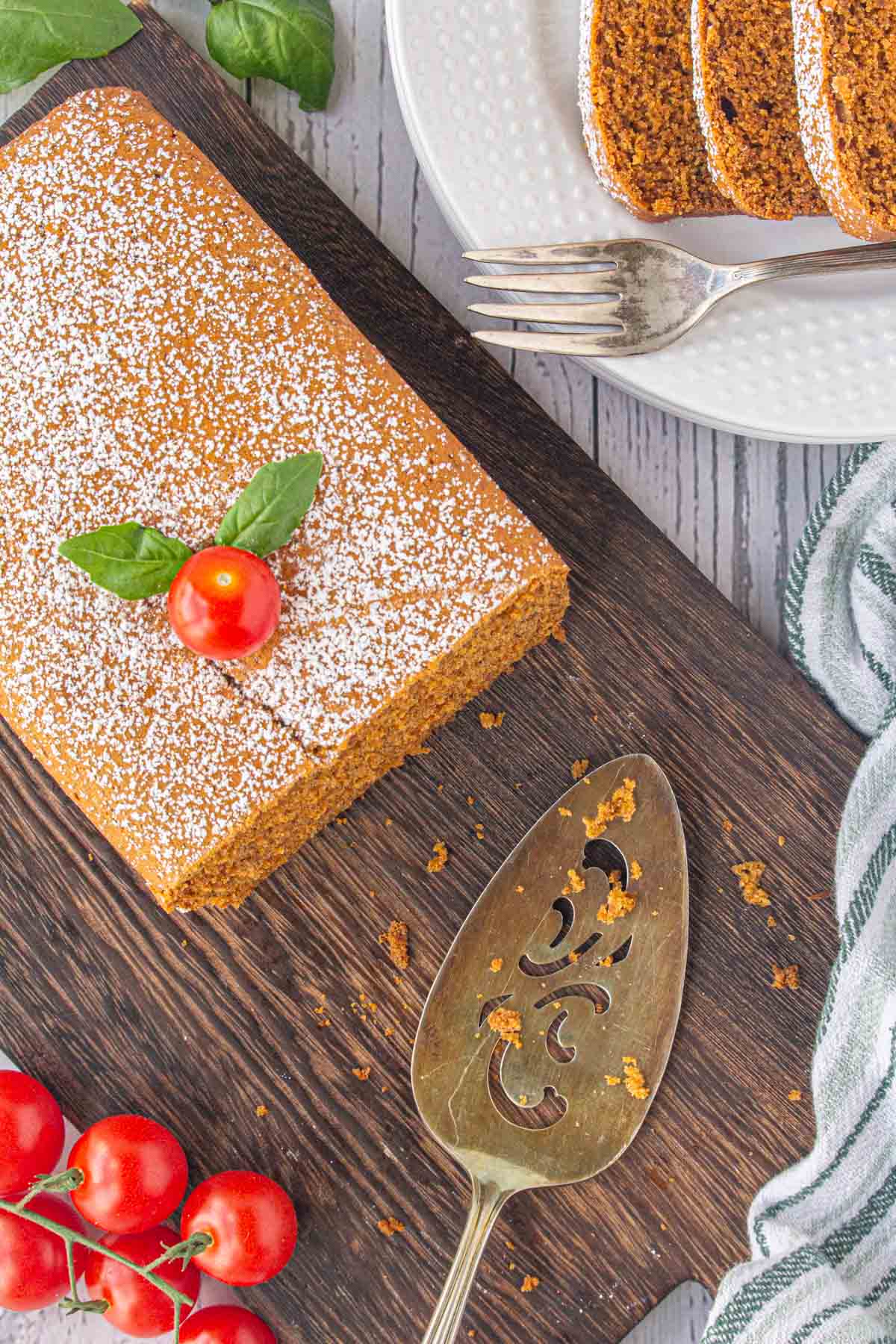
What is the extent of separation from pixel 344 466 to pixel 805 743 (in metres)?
1.24

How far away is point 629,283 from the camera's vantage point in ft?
7.95

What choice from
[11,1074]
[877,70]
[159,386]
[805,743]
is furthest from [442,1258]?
[877,70]

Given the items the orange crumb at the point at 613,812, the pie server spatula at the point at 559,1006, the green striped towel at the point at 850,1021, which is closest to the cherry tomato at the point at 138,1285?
the pie server spatula at the point at 559,1006

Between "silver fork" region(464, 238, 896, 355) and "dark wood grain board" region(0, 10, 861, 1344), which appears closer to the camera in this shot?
"silver fork" region(464, 238, 896, 355)

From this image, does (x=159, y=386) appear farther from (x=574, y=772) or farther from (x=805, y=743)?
(x=805, y=743)

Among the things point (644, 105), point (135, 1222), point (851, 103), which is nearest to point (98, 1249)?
point (135, 1222)

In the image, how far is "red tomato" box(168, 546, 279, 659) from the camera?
208 centimetres

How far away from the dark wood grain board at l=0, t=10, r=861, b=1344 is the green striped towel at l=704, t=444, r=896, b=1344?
99 mm

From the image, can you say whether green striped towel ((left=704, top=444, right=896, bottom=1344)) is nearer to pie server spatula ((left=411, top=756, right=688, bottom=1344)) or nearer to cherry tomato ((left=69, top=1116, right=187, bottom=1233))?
pie server spatula ((left=411, top=756, right=688, bottom=1344))

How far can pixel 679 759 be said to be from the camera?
2631 millimetres

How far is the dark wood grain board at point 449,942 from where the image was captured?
254 centimetres

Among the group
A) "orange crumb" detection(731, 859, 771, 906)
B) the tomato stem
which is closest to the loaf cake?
the tomato stem

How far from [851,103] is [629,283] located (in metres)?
0.54

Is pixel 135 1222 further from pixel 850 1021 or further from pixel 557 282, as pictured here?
pixel 557 282
